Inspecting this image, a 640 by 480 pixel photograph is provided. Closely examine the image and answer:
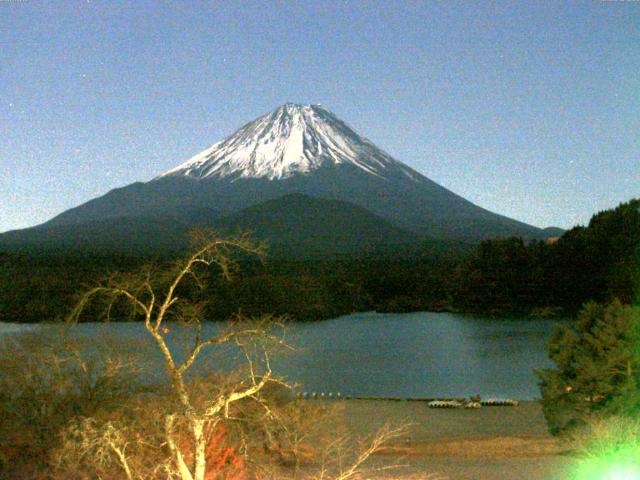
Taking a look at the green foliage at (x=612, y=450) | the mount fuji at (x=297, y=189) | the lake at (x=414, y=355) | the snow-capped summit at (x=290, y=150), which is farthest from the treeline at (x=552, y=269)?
the snow-capped summit at (x=290, y=150)

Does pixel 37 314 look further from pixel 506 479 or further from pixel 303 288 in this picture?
pixel 506 479

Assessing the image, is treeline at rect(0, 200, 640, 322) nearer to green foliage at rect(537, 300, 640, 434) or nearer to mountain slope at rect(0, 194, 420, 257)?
mountain slope at rect(0, 194, 420, 257)

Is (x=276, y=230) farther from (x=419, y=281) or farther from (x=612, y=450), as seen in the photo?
(x=612, y=450)

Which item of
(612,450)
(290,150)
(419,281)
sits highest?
(290,150)

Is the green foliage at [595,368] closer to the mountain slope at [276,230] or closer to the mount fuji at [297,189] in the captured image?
the mountain slope at [276,230]

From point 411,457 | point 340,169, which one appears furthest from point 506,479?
point 340,169

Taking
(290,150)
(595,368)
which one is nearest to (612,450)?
(595,368)

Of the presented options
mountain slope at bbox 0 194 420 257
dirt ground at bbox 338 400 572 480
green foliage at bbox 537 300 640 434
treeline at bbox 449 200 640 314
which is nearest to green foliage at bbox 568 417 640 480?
dirt ground at bbox 338 400 572 480
